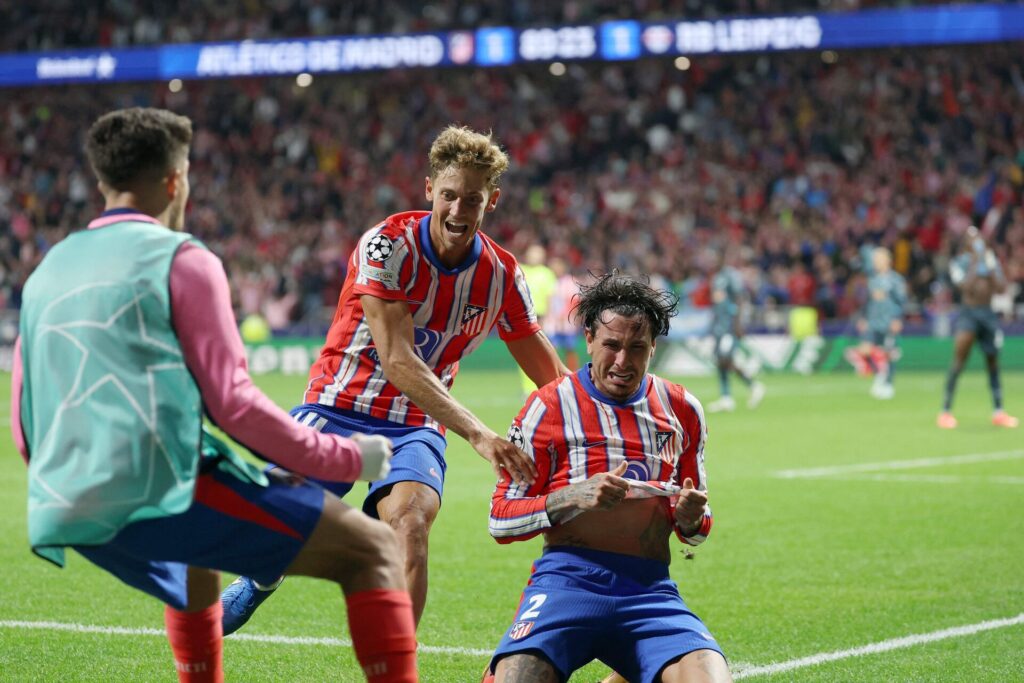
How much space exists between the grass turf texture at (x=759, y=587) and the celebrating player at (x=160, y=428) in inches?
78.4

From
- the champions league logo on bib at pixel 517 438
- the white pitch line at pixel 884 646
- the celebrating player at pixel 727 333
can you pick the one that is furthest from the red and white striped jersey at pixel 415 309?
the celebrating player at pixel 727 333

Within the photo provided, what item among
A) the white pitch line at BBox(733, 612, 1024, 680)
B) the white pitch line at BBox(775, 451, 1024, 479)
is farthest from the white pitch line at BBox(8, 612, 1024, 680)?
the white pitch line at BBox(775, 451, 1024, 479)

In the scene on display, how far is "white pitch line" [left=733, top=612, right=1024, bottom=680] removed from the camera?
18.7 feet

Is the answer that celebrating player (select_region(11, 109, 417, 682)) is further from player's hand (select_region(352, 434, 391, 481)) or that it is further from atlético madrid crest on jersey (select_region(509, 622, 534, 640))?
atlético madrid crest on jersey (select_region(509, 622, 534, 640))

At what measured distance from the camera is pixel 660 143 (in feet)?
106

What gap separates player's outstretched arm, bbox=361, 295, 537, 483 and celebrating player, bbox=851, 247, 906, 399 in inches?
648

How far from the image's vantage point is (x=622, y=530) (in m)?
4.56

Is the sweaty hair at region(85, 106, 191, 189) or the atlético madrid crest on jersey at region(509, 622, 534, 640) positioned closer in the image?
the sweaty hair at region(85, 106, 191, 189)

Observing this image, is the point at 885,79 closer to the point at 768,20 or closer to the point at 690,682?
the point at 768,20

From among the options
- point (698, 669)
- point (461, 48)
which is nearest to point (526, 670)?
point (698, 669)

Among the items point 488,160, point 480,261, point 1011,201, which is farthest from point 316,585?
point 1011,201

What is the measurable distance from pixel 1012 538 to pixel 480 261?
4.81m

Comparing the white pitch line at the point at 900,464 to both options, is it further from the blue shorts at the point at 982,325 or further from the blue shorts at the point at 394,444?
the blue shorts at the point at 394,444

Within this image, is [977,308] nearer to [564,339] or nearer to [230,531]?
[564,339]
